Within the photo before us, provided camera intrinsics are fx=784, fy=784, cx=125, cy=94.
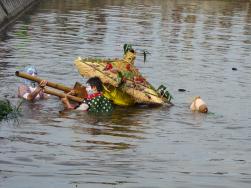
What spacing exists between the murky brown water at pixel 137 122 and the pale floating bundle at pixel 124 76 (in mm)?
355

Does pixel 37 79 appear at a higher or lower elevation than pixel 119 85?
higher

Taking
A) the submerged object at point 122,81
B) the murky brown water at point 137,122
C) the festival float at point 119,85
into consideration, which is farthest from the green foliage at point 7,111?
the submerged object at point 122,81

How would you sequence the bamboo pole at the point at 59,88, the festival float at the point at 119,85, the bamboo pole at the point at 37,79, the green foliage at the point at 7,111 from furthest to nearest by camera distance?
the festival float at the point at 119,85 < the bamboo pole at the point at 59,88 < the bamboo pole at the point at 37,79 < the green foliage at the point at 7,111

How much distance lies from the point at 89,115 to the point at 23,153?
4257 mm

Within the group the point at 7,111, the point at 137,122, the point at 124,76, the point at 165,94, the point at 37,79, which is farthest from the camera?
the point at 165,94

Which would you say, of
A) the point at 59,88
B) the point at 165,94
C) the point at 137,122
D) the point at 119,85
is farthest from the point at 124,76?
the point at 137,122

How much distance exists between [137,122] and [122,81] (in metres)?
1.67

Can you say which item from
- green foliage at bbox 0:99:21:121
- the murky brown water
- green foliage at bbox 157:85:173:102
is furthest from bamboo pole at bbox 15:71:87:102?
→ green foliage at bbox 157:85:173:102

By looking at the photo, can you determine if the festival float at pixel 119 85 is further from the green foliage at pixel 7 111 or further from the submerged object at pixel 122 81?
the green foliage at pixel 7 111

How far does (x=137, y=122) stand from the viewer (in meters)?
15.4

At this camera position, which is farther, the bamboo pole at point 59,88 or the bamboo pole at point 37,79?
the bamboo pole at point 59,88

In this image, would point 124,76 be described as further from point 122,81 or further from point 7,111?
point 7,111

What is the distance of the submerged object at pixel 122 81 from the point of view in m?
16.9

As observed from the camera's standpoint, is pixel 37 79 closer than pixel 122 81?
Yes
